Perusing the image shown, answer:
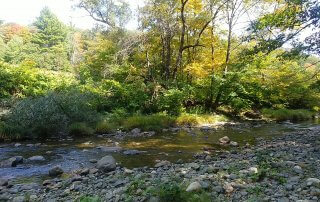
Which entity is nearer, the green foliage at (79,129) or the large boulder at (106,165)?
the large boulder at (106,165)

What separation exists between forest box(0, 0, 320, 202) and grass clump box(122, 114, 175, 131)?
55 millimetres

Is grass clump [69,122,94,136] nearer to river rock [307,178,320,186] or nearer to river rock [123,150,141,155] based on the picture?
river rock [123,150,141,155]

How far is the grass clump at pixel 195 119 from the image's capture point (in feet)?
56.1

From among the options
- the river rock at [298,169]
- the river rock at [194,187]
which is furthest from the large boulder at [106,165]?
the river rock at [298,169]

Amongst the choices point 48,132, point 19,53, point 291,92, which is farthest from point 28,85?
point 19,53

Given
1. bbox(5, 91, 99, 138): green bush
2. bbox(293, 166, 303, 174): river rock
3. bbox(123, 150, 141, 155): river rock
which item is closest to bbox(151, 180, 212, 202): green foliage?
bbox(293, 166, 303, 174): river rock

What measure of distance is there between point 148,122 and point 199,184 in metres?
10.6

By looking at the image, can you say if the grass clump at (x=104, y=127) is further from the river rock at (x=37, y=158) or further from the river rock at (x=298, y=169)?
the river rock at (x=298, y=169)

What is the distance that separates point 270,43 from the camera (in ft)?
31.8

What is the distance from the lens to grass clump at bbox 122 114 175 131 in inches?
591

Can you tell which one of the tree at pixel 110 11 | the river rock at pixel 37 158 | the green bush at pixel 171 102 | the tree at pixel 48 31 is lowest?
the river rock at pixel 37 158

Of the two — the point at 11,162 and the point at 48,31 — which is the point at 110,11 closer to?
the point at 11,162

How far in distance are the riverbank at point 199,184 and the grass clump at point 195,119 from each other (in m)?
9.53

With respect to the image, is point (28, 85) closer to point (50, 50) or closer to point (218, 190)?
point (218, 190)
